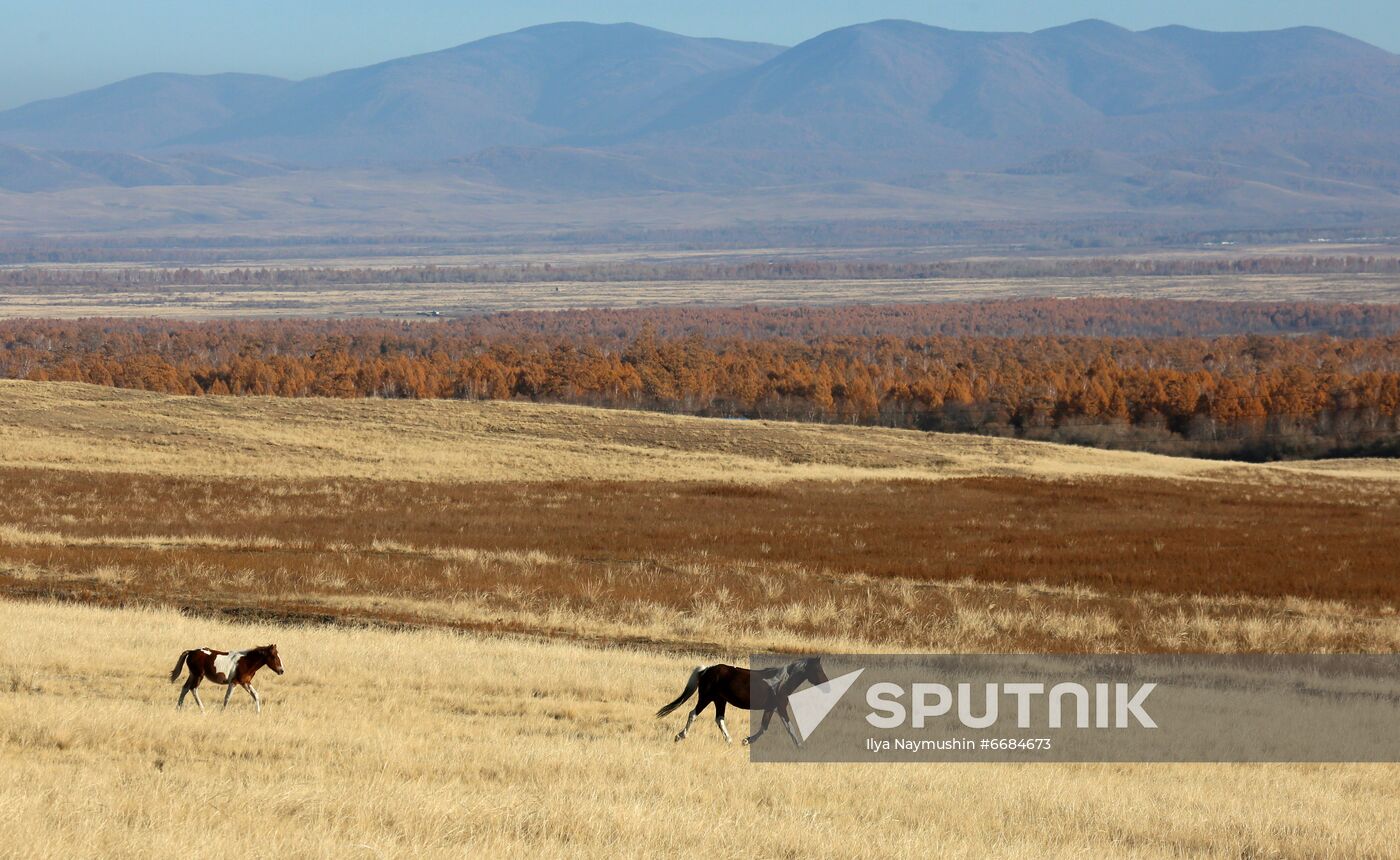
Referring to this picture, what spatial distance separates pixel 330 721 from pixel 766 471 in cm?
4533

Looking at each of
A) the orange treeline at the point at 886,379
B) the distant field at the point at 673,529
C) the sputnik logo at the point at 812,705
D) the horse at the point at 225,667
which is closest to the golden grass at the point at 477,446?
the distant field at the point at 673,529

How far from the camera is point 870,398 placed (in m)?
116

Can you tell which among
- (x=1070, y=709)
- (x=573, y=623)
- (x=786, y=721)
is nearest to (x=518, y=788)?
(x=786, y=721)

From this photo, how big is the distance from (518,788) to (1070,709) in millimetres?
7303

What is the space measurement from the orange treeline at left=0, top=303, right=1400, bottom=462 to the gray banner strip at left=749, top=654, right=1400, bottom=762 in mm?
89794

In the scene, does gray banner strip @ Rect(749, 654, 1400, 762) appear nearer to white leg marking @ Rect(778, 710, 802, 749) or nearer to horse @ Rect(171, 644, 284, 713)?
white leg marking @ Rect(778, 710, 802, 749)

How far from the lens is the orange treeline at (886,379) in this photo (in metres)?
109

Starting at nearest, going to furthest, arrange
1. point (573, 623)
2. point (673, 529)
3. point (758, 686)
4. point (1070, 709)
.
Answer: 1. point (758, 686)
2. point (1070, 709)
3. point (573, 623)
4. point (673, 529)

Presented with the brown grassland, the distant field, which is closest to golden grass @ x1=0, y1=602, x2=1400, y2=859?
the brown grassland

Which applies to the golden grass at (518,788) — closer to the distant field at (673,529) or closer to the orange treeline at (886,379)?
the distant field at (673,529)

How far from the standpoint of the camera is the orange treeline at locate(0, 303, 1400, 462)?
357ft

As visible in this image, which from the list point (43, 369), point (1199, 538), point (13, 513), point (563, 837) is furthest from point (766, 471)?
point (43, 369)

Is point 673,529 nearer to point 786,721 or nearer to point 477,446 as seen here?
point 786,721

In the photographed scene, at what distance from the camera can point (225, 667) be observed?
13.0m
